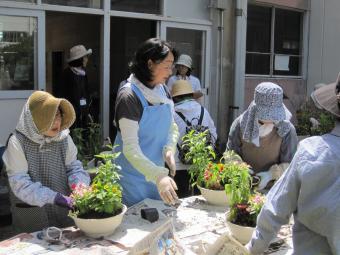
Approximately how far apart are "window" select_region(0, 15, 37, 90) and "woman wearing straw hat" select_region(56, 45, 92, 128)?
16.5 inches

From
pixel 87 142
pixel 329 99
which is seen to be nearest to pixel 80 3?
pixel 87 142

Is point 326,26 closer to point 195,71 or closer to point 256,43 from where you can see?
point 256,43

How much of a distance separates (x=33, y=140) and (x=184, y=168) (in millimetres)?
1514

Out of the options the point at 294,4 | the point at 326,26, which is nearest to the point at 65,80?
the point at 294,4

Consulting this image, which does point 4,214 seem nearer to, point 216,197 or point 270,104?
point 216,197

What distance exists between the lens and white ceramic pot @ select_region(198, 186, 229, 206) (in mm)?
2326

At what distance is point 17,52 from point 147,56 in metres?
2.81

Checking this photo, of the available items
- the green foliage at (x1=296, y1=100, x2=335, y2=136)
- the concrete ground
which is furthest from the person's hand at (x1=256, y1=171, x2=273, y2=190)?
the green foliage at (x1=296, y1=100, x2=335, y2=136)

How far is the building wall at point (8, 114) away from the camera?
455cm

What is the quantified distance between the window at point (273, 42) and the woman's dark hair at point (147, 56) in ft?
17.2

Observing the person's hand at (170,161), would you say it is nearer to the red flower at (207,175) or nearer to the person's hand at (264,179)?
the red flower at (207,175)

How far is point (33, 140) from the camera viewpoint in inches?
82.6

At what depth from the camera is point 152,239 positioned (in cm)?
154

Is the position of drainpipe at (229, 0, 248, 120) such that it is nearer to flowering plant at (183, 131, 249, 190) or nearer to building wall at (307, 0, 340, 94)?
building wall at (307, 0, 340, 94)
